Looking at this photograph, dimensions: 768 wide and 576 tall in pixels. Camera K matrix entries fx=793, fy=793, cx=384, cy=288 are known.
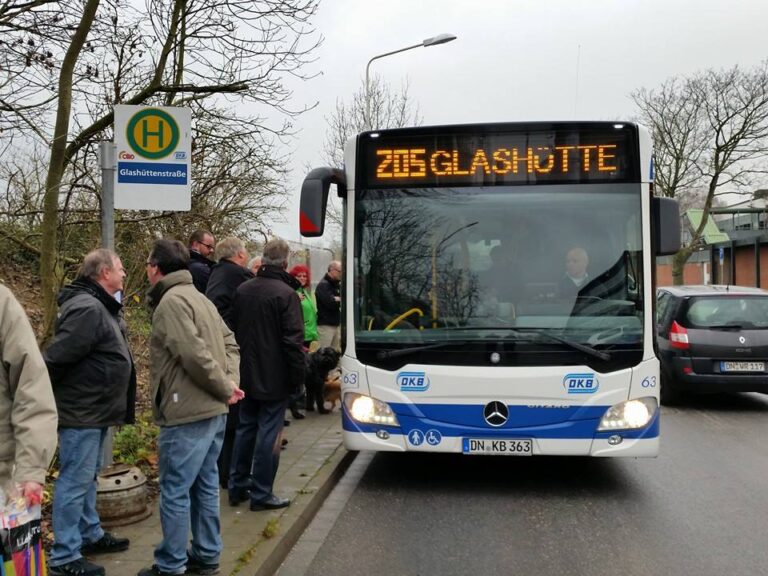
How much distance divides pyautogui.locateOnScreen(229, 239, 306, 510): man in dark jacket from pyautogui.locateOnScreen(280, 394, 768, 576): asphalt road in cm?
63

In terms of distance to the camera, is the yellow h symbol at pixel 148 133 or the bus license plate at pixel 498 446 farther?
the bus license plate at pixel 498 446

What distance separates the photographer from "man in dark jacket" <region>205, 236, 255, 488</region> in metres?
6.08

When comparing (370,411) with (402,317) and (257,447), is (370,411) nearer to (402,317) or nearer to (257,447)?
(402,317)

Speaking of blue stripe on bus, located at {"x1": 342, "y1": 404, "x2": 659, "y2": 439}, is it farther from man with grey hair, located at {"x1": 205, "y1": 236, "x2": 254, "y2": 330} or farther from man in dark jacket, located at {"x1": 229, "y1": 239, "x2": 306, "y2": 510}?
man with grey hair, located at {"x1": 205, "y1": 236, "x2": 254, "y2": 330}

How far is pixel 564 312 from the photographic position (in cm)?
623

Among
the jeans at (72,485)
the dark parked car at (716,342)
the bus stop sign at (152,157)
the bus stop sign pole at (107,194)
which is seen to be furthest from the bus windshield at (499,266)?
the dark parked car at (716,342)

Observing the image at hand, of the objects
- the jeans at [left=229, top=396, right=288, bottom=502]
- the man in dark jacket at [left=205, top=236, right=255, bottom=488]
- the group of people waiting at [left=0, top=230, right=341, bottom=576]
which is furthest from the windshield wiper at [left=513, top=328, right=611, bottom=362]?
the group of people waiting at [left=0, top=230, right=341, bottom=576]

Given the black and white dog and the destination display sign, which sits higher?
the destination display sign

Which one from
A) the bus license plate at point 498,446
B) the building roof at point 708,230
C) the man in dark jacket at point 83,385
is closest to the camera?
the man in dark jacket at point 83,385

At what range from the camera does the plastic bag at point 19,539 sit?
2.59m

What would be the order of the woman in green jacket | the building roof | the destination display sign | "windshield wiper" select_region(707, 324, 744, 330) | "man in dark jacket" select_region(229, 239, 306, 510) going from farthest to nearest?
1. the building roof
2. "windshield wiper" select_region(707, 324, 744, 330)
3. the woman in green jacket
4. the destination display sign
5. "man in dark jacket" select_region(229, 239, 306, 510)

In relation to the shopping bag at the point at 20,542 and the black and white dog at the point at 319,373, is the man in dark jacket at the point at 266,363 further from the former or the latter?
the black and white dog at the point at 319,373

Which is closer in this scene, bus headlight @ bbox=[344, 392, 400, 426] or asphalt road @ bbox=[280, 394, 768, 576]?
asphalt road @ bbox=[280, 394, 768, 576]

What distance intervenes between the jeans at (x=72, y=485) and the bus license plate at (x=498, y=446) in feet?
9.84
